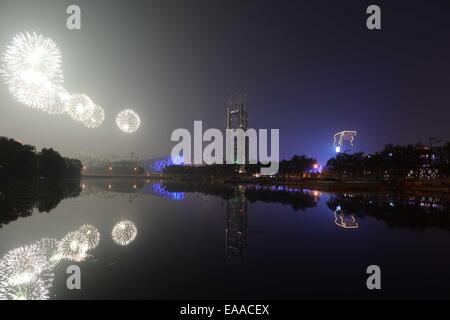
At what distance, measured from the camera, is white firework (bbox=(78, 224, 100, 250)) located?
1484 centimetres

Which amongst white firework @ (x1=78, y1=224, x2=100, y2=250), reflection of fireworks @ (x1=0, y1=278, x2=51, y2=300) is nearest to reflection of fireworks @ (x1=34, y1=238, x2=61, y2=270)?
white firework @ (x1=78, y1=224, x2=100, y2=250)

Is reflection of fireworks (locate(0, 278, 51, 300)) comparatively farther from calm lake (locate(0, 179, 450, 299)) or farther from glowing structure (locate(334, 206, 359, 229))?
glowing structure (locate(334, 206, 359, 229))

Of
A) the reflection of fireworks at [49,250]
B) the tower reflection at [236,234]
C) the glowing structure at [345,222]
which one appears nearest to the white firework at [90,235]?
the reflection of fireworks at [49,250]

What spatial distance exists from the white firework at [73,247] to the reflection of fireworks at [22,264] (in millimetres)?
773

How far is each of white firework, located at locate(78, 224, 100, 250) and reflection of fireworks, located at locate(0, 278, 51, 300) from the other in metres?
4.28

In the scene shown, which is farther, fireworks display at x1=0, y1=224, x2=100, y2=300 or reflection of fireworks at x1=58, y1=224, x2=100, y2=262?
reflection of fireworks at x1=58, y1=224, x2=100, y2=262

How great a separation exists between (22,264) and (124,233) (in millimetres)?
6333

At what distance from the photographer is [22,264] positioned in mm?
11609

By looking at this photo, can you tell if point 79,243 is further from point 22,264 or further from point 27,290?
point 27,290

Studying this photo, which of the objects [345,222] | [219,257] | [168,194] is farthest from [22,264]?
[168,194]

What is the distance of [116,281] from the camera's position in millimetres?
10172
